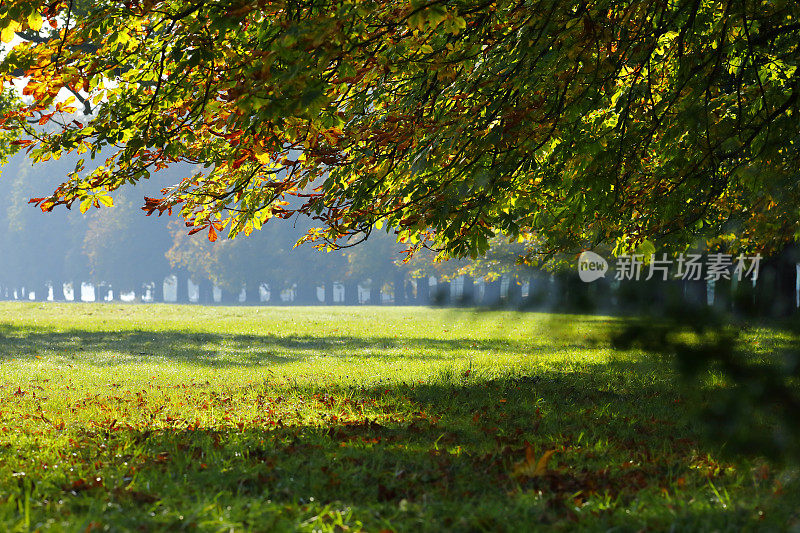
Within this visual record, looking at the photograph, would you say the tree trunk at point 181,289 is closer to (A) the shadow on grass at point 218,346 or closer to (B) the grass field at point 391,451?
(A) the shadow on grass at point 218,346

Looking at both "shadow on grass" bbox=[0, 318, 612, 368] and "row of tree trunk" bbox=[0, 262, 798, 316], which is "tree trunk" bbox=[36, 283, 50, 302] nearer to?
"shadow on grass" bbox=[0, 318, 612, 368]

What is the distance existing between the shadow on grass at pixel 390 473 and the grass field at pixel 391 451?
0.02m

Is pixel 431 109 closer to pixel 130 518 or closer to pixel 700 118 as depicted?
pixel 700 118

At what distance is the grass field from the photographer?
3484 mm

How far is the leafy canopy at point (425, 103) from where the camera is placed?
5250 mm

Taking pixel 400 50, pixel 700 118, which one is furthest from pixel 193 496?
pixel 700 118

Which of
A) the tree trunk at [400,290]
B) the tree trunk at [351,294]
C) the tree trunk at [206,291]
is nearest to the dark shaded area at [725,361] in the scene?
the tree trunk at [400,290]

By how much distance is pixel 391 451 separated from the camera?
5.14m

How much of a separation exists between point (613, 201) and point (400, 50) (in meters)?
2.85

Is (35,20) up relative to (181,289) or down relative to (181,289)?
up

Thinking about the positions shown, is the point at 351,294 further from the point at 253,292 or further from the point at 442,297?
the point at 442,297

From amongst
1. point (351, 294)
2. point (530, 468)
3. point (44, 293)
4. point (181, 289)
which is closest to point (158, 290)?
point (181, 289)

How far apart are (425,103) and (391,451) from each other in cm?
345

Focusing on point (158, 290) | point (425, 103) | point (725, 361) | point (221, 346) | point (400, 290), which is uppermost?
point (425, 103)
